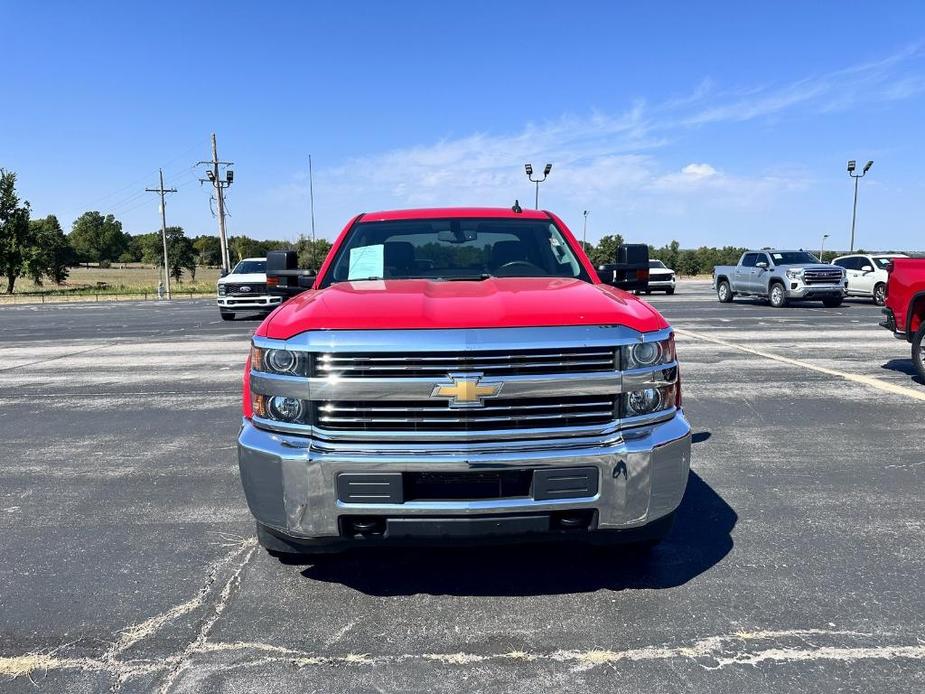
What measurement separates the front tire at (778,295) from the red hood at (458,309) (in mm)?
20162

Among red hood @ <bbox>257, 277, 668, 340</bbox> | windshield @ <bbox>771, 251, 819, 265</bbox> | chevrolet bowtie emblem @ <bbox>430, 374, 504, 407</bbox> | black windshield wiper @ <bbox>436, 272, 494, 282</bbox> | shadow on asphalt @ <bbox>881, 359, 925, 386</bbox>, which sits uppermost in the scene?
windshield @ <bbox>771, 251, 819, 265</bbox>

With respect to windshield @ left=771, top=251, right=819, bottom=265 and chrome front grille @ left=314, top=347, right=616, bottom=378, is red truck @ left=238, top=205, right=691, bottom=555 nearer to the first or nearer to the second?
chrome front grille @ left=314, top=347, right=616, bottom=378

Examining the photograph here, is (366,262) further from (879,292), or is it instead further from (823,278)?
(879,292)

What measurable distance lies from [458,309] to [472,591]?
1351 mm

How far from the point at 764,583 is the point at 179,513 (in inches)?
136

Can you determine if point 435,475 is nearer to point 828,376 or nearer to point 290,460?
point 290,460

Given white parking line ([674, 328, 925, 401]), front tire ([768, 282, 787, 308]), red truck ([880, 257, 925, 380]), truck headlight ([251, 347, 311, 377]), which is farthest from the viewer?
front tire ([768, 282, 787, 308])

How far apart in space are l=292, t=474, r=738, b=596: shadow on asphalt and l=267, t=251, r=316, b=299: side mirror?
179 cm

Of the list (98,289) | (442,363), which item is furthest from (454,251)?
(98,289)

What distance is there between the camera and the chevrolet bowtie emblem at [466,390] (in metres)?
2.76

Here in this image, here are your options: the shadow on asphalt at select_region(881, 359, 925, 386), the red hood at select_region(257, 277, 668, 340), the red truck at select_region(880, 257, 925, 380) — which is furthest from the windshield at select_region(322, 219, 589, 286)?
the shadow on asphalt at select_region(881, 359, 925, 386)

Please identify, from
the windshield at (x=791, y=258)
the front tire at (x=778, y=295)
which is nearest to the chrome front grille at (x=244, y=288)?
the front tire at (x=778, y=295)

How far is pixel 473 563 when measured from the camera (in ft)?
11.5

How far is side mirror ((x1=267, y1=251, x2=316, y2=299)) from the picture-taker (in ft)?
14.4
